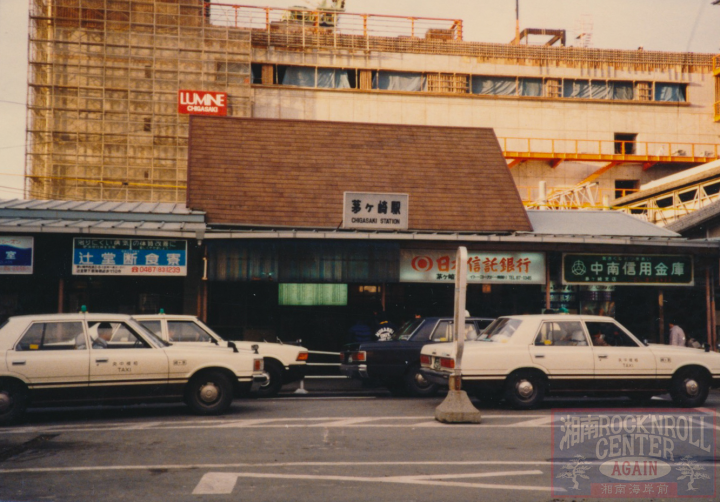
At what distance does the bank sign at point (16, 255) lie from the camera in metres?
16.0

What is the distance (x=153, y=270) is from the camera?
16641mm

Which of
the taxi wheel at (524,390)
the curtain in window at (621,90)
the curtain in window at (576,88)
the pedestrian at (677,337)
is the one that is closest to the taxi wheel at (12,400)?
the taxi wheel at (524,390)

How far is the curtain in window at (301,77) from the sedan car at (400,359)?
30.9 m

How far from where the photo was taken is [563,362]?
11.7m

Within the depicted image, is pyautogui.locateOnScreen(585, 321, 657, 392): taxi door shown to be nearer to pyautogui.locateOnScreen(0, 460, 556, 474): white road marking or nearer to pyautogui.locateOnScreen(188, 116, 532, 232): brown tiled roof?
pyautogui.locateOnScreen(0, 460, 556, 474): white road marking

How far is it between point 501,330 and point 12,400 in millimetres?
7696

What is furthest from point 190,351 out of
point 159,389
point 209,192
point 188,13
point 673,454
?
point 188,13

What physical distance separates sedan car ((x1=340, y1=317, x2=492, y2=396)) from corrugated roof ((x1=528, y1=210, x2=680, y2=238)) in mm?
6300

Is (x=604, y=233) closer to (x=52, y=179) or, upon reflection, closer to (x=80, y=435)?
(x=80, y=435)

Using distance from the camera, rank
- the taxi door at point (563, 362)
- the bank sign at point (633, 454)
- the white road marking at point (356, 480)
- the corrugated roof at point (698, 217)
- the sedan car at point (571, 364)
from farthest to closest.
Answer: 1. the corrugated roof at point (698, 217)
2. the taxi door at point (563, 362)
3. the sedan car at point (571, 364)
4. the bank sign at point (633, 454)
5. the white road marking at point (356, 480)

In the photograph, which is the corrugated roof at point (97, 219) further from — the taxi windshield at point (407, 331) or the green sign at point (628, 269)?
the green sign at point (628, 269)

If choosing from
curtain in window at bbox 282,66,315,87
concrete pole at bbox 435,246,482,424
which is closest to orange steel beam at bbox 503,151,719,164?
curtain in window at bbox 282,66,315,87

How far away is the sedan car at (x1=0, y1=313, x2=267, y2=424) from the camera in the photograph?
10.3 meters

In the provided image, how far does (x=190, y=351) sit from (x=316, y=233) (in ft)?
21.3
